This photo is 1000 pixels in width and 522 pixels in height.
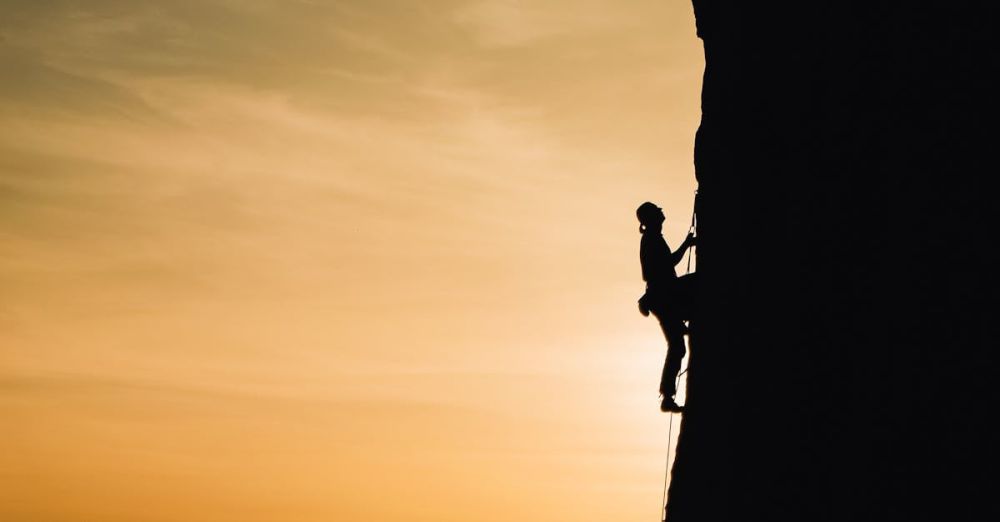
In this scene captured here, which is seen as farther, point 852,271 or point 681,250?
point 681,250

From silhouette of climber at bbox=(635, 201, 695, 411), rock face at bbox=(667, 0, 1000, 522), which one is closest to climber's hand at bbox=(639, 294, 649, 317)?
silhouette of climber at bbox=(635, 201, 695, 411)

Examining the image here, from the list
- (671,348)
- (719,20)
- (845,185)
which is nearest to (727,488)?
(671,348)

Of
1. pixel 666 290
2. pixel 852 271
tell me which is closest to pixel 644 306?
pixel 666 290

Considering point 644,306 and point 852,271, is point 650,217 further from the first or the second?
point 852,271

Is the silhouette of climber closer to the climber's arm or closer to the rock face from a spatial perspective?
the climber's arm

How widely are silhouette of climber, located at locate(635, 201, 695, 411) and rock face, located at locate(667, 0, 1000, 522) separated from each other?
1.39 m

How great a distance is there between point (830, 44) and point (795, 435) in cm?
402

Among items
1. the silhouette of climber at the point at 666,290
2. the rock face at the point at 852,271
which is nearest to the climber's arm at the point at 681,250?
the silhouette of climber at the point at 666,290

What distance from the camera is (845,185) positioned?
35.7 ft

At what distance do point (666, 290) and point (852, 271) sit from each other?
5017 millimetres

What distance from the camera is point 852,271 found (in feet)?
34.9

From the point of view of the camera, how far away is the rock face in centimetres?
940

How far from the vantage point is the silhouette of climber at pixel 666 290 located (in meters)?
15.5

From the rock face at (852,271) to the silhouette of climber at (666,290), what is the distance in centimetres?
139
